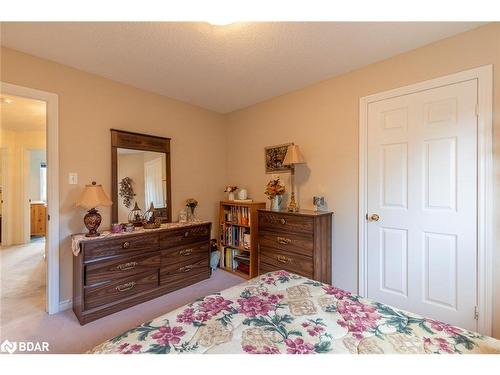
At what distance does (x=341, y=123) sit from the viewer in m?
2.50

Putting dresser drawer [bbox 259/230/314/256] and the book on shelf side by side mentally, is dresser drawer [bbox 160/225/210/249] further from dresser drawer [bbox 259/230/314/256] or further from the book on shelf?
dresser drawer [bbox 259/230/314/256]

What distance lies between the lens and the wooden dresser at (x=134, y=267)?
6.84 feet

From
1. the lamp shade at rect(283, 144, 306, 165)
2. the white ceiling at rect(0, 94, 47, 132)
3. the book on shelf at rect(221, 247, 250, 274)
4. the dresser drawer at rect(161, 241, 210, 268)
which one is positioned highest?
the white ceiling at rect(0, 94, 47, 132)

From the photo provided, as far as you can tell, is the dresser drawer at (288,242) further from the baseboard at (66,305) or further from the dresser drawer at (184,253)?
the baseboard at (66,305)

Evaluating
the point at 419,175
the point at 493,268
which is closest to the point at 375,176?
the point at 419,175

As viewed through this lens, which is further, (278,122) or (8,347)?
(278,122)

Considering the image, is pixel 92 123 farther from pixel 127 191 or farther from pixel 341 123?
pixel 341 123

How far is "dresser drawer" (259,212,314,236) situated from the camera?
236 cm

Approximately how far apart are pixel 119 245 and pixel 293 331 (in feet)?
6.51

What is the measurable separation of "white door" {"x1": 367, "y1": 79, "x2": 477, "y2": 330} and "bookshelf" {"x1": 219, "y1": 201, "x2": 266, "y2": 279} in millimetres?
1381

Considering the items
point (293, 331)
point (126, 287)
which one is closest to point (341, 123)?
point (293, 331)

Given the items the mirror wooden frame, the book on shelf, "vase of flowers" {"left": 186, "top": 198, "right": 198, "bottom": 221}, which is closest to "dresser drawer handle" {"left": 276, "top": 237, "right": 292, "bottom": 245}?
the book on shelf

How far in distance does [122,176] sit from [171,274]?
1.31 metres
